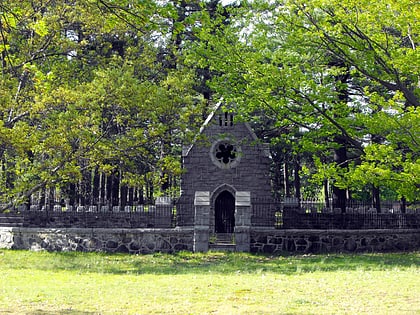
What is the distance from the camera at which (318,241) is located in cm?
1964

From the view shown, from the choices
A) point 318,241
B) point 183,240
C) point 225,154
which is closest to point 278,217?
point 318,241

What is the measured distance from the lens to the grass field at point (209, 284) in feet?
29.5

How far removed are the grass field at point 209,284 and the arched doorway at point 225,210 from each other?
209 inches

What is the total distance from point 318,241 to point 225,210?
18.3 ft

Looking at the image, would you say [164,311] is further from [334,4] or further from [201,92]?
[201,92]

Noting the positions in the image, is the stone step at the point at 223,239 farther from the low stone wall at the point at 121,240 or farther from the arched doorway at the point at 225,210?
the arched doorway at the point at 225,210

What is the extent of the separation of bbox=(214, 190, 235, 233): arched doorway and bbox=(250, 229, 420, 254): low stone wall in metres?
4.55

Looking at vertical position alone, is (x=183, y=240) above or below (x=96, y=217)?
below

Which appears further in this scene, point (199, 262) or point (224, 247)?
point (224, 247)

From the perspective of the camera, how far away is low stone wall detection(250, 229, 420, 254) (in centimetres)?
1939

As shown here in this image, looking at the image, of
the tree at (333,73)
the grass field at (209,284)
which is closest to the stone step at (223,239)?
the grass field at (209,284)

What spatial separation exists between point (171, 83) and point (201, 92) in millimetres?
8446

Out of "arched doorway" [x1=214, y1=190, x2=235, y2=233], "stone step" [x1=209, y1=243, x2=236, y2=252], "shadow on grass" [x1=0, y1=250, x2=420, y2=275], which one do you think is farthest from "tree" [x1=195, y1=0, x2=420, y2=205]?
"arched doorway" [x1=214, y1=190, x2=235, y2=233]

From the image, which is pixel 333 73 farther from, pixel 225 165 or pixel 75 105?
pixel 75 105
